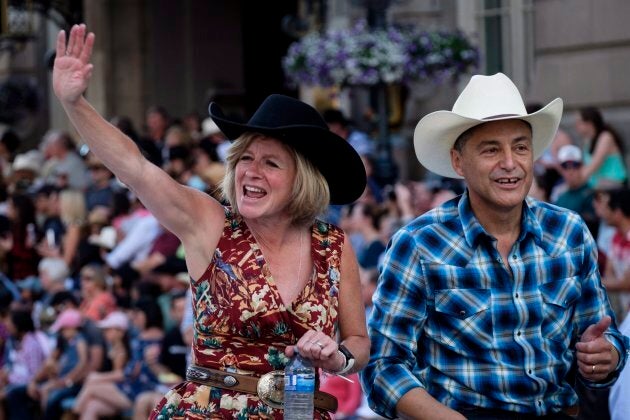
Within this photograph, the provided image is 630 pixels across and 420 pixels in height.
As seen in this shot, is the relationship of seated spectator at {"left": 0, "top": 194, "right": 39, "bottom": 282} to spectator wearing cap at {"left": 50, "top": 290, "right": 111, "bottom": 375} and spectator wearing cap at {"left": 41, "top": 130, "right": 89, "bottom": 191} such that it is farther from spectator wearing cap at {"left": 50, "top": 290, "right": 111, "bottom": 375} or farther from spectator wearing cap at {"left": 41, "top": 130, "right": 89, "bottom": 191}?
spectator wearing cap at {"left": 50, "top": 290, "right": 111, "bottom": 375}

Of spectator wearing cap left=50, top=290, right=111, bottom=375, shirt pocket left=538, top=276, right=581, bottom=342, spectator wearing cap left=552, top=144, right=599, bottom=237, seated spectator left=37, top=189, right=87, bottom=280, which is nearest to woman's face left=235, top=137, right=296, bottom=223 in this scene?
shirt pocket left=538, top=276, right=581, bottom=342

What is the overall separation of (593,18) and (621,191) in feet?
14.3

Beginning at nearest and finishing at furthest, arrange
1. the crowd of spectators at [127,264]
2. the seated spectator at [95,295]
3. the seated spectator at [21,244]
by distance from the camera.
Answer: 1. the crowd of spectators at [127,264]
2. the seated spectator at [95,295]
3. the seated spectator at [21,244]

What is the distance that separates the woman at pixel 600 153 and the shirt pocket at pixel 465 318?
19.8ft

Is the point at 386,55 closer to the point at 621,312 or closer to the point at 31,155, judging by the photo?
the point at 621,312

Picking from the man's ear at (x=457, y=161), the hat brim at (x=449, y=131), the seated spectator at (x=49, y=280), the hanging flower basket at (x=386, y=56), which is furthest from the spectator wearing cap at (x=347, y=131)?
the man's ear at (x=457, y=161)

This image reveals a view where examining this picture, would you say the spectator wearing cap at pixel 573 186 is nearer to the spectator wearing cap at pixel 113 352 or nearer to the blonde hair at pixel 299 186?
the spectator wearing cap at pixel 113 352

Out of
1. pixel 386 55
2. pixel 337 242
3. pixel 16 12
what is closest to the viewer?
pixel 337 242

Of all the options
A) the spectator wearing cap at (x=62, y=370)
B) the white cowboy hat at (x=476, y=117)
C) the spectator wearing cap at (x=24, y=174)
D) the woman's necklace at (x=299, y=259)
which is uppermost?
the white cowboy hat at (x=476, y=117)

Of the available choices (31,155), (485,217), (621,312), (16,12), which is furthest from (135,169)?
(16,12)

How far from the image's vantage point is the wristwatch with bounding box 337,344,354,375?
17.8ft

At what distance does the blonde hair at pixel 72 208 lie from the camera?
52.3 feet

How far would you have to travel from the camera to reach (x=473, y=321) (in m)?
5.57

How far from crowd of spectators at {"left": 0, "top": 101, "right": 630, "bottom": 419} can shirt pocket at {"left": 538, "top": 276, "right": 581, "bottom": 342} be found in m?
3.84
